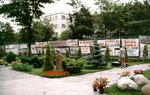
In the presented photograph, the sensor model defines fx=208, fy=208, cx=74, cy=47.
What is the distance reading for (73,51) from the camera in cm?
3050

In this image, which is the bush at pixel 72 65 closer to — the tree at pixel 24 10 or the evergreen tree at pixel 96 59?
the evergreen tree at pixel 96 59

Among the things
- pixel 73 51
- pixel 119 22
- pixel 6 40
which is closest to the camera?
pixel 73 51

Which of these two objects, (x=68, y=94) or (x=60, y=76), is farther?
(x=60, y=76)

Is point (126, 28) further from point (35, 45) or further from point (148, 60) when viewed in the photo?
point (148, 60)

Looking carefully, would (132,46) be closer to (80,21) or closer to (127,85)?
(127,85)

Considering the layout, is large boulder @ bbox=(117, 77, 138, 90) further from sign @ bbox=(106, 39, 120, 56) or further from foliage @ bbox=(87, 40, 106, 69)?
sign @ bbox=(106, 39, 120, 56)

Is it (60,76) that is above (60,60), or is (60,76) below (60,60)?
below

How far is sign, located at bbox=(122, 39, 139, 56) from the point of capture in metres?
23.9

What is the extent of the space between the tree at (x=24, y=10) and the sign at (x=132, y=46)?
16.4 metres

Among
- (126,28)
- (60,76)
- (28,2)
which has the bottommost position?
(60,76)

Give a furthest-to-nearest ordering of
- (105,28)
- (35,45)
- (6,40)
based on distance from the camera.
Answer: (6,40)
(105,28)
(35,45)

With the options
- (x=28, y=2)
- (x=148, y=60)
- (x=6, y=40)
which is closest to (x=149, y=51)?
(x=148, y=60)

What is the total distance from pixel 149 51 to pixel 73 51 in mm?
11062

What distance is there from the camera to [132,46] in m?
24.3
